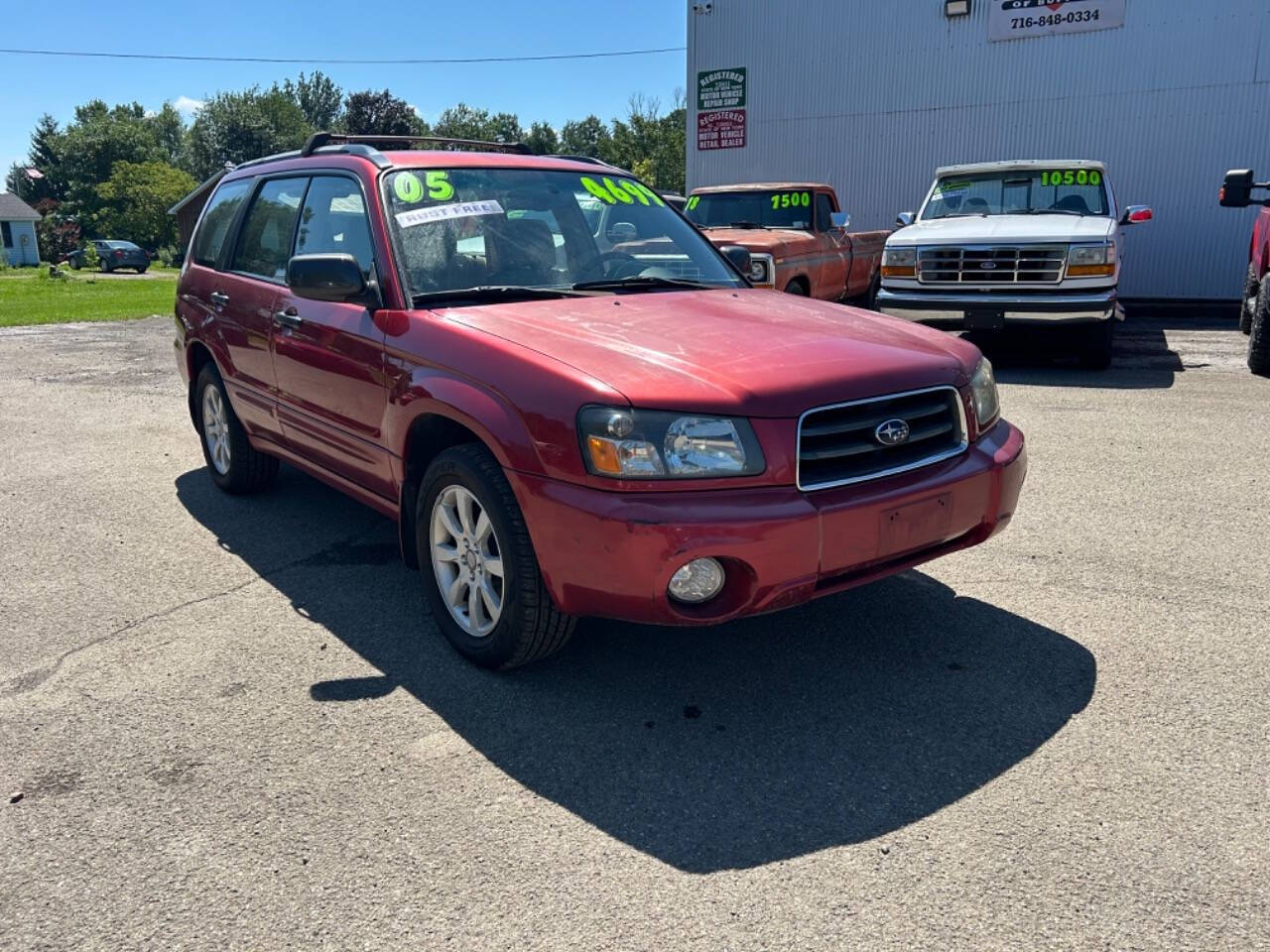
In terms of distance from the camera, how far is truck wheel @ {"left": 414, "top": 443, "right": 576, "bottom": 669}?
10.5ft

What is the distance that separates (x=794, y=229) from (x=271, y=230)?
7.91 metres

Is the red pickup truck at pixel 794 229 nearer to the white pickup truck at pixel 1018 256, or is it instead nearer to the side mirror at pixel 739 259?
the white pickup truck at pixel 1018 256

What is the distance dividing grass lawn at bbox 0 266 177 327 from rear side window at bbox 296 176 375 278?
11555 millimetres

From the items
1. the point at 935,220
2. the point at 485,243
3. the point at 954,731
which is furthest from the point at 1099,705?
the point at 935,220

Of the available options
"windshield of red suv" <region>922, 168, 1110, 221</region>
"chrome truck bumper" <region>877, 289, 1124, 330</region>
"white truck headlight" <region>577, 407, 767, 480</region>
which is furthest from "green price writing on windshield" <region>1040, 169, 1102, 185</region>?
"white truck headlight" <region>577, 407, 767, 480</region>

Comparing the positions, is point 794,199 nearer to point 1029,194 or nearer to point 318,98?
point 1029,194

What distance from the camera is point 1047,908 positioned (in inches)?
90.2

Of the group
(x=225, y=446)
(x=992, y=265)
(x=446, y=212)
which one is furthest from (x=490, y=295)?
(x=992, y=265)

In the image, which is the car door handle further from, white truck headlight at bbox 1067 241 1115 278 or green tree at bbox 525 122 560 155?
green tree at bbox 525 122 560 155

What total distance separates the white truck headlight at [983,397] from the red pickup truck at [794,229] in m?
7.13

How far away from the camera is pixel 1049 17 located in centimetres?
1717

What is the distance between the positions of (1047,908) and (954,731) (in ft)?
2.66

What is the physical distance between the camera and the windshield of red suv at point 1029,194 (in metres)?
10.1

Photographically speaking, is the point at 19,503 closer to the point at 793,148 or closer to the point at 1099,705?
the point at 1099,705
